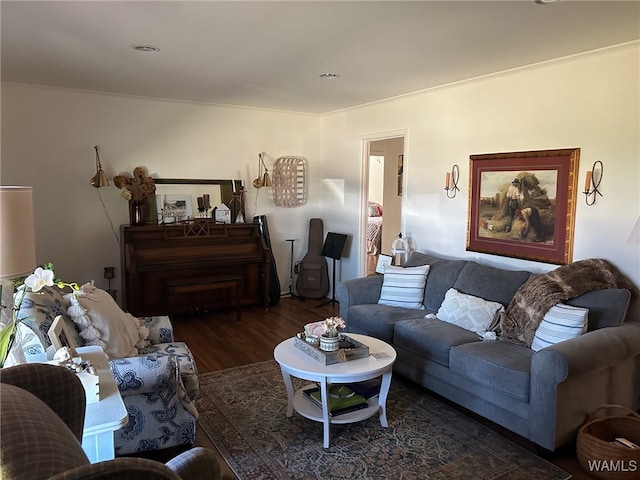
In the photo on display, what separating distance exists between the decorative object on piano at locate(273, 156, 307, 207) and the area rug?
122 inches

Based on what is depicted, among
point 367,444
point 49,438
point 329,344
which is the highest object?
point 49,438

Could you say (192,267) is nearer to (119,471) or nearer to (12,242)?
(12,242)

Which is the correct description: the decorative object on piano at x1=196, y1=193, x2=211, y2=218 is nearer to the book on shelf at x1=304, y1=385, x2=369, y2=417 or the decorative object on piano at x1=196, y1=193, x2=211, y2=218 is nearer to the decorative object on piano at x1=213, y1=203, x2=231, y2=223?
the decorative object on piano at x1=213, y1=203, x2=231, y2=223

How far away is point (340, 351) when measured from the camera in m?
2.78

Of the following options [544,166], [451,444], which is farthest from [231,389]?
[544,166]

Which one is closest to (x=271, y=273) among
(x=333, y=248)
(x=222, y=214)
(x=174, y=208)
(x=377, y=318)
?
(x=333, y=248)

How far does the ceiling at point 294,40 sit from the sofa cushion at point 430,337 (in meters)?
1.93

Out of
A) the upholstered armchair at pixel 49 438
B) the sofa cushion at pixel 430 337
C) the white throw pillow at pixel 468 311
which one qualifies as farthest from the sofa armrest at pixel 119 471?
the white throw pillow at pixel 468 311

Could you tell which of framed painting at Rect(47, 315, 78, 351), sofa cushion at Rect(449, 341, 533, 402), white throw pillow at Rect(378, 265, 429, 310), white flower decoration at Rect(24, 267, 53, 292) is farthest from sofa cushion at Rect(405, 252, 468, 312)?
white flower decoration at Rect(24, 267, 53, 292)

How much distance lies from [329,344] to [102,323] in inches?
51.1

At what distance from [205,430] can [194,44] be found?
2454 mm

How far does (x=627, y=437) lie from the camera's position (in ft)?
8.36

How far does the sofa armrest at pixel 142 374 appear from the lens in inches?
92.0

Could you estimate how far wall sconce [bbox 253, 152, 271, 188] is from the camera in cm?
575
